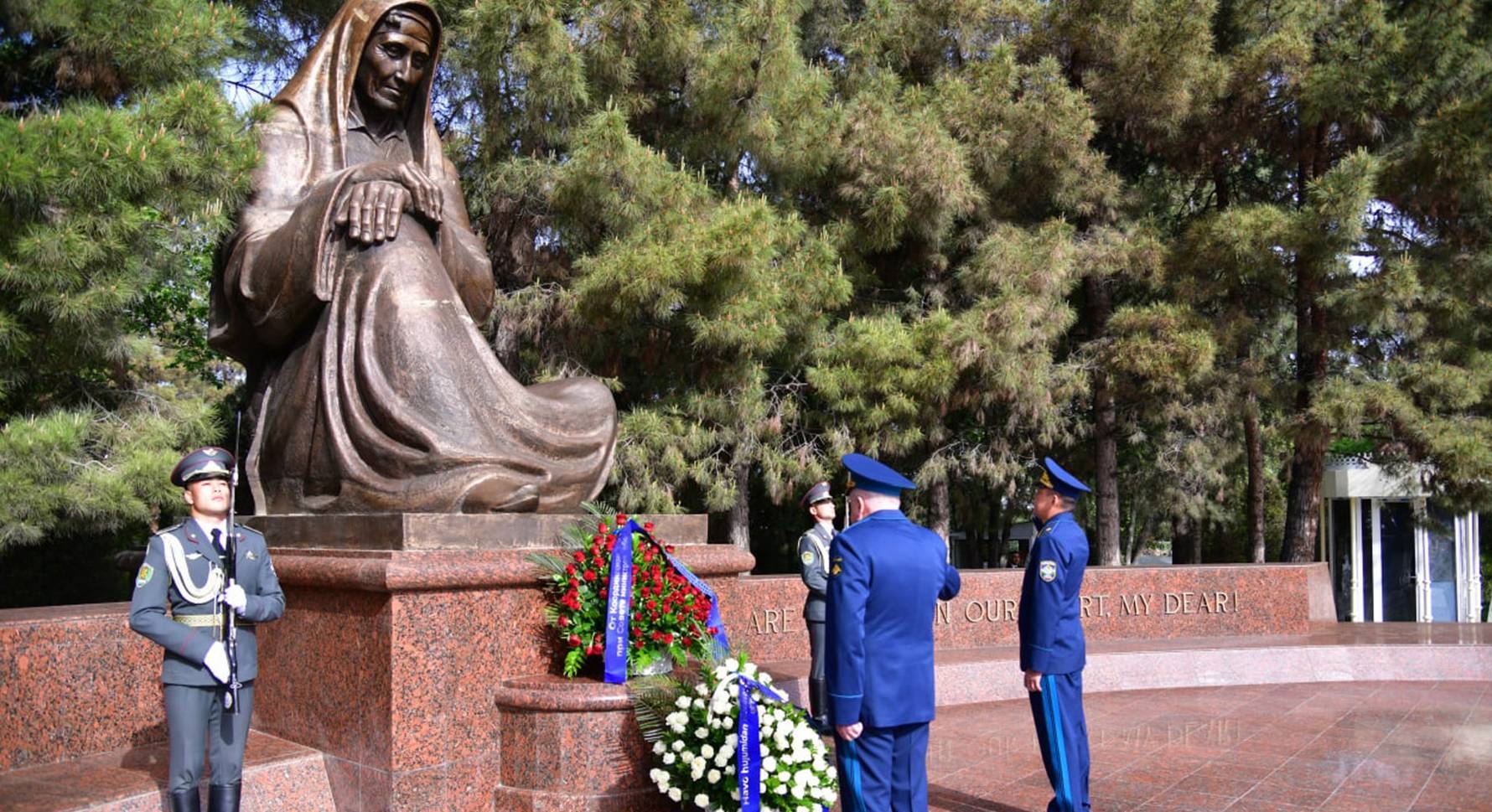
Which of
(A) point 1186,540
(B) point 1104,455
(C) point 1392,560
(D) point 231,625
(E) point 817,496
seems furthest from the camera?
(A) point 1186,540

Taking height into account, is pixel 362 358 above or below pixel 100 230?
below

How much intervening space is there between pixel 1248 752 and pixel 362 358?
16.7 ft

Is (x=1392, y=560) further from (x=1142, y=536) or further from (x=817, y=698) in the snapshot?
(x=817, y=698)

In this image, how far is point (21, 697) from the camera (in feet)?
14.8

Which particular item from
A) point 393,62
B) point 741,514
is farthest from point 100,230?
point 741,514

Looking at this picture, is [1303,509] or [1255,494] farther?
[1255,494]

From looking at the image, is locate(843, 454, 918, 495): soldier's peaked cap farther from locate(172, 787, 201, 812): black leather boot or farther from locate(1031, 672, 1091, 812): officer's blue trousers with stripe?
locate(172, 787, 201, 812): black leather boot

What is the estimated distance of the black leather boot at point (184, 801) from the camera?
3637mm

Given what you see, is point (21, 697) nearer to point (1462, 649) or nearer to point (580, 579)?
point (580, 579)

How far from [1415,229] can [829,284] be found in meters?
6.98

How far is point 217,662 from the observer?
3582mm

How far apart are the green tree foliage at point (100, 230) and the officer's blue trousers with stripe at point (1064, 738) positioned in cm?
516

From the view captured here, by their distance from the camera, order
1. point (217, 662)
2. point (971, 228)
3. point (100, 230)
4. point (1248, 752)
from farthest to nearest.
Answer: point (971, 228), point (100, 230), point (1248, 752), point (217, 662)

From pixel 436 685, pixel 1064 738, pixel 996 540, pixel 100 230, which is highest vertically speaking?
pixel 100 230
